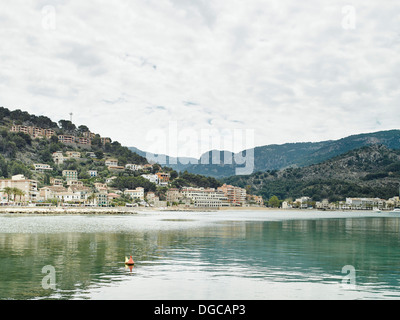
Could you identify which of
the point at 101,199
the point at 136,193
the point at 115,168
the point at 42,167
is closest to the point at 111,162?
the point at 115,168

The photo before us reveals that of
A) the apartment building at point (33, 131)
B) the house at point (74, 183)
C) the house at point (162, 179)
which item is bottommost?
the house at point (74, 183)

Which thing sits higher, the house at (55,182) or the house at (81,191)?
the house at (55,182)

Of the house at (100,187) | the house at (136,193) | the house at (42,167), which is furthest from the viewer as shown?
the house at (42,167)

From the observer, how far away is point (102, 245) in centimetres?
3044

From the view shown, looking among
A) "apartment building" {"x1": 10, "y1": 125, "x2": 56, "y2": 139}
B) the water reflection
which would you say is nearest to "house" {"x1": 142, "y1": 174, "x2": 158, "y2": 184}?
"apartment building" {"x1": 10, "y1": 125, "x2": 56, "y2": 139}

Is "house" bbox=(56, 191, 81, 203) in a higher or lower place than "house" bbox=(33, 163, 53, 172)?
lower

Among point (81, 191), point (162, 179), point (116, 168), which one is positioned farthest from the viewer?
point (162, 179)

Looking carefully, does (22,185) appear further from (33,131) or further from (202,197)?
(202,197)

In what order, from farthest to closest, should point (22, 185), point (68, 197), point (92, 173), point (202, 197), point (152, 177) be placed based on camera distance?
point (202, 197), point (152, 177), point (92, 173), point (68, 197), point (22, 185)

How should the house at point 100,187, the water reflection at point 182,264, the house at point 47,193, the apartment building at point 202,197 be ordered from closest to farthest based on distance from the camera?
the water reflection at point 182,264 → the house at point 47,193 → the house at point 100,187 → the apartment building at point 202,197

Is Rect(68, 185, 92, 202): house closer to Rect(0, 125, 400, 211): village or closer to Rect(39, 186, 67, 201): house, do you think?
Rect(0, 125, 400, 211): village

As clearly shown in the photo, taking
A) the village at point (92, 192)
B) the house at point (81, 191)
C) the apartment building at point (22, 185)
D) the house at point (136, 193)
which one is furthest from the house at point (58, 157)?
the apartment building at point (22, 185)

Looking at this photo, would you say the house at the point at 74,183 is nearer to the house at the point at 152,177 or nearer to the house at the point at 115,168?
the house at the point at 115,168

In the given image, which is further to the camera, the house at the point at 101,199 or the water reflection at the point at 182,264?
the house at the point at 101,199
